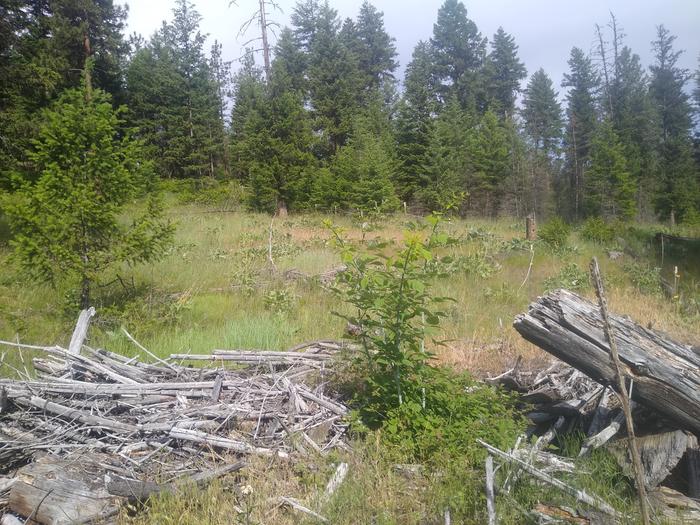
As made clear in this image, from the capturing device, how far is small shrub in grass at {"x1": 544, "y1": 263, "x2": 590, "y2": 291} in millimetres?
9148

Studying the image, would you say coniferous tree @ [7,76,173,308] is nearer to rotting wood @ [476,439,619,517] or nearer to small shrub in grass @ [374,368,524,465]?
small shrub in grass @ [374,368,524,465]

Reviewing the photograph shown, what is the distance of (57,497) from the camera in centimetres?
283

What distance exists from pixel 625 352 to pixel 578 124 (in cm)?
3925

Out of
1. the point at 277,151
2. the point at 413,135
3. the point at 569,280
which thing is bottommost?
the point at 569,280

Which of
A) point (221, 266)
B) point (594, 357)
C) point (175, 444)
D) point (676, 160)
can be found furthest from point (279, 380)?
point (676, 160)

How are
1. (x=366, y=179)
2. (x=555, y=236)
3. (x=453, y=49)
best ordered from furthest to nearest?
(x=453, y=49), (x=366, y=179), (x=555, y=236)

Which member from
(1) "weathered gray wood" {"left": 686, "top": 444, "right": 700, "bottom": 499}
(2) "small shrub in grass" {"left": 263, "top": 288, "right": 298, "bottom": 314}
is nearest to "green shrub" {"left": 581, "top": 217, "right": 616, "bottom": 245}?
(2) "small shrub in grass" {"left": 263, "top": 288, "right": 298, "bottom": 314}

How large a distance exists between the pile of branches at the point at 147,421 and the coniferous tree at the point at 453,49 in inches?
1530

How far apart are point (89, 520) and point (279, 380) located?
70.6 inches

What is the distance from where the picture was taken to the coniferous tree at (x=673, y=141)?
26.5m

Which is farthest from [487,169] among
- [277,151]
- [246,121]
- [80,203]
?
[80,203]

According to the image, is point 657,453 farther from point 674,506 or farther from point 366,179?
point 366,179

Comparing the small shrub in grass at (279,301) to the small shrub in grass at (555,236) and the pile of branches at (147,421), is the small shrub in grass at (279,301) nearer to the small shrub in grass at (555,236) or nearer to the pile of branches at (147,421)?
the pile of branches at (147,421)

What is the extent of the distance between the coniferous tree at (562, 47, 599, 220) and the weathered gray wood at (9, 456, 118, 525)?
34006 millimetres
